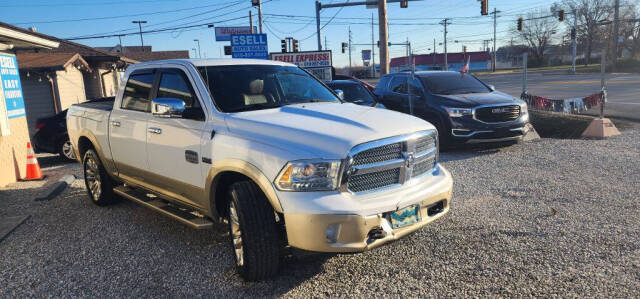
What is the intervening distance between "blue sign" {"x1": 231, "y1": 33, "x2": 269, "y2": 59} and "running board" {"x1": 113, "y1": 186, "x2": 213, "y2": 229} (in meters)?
15.6

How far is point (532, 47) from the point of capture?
88.6m

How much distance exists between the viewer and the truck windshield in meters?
4.19

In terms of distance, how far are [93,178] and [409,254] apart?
4573 mm

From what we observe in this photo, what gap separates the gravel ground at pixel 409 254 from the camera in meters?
3.54

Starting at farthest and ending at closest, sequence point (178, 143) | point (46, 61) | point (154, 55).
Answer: point (154, 55) → point (46, 61) → point (178, 143)

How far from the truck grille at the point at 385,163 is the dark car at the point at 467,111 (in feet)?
16.7

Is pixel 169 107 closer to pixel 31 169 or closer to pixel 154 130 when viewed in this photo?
pixel 154 130

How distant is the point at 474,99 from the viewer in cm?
→ 888

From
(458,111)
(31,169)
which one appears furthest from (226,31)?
(458,111)

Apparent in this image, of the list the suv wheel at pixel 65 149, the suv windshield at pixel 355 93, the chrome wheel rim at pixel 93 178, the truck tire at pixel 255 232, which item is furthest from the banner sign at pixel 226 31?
the truck tire at pixel 255 232

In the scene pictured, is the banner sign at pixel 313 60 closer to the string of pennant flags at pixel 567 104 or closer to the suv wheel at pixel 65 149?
the string of pennant flags at pixel 567 104

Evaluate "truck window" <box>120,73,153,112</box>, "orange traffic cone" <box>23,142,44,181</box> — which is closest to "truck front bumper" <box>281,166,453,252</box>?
"truck window" <box>120,73,153,112</box>

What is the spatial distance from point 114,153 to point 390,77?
25.1 feet

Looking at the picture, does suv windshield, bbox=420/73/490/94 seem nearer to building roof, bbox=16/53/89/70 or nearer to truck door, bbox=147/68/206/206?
truck door, bbox=147/68/206/206
